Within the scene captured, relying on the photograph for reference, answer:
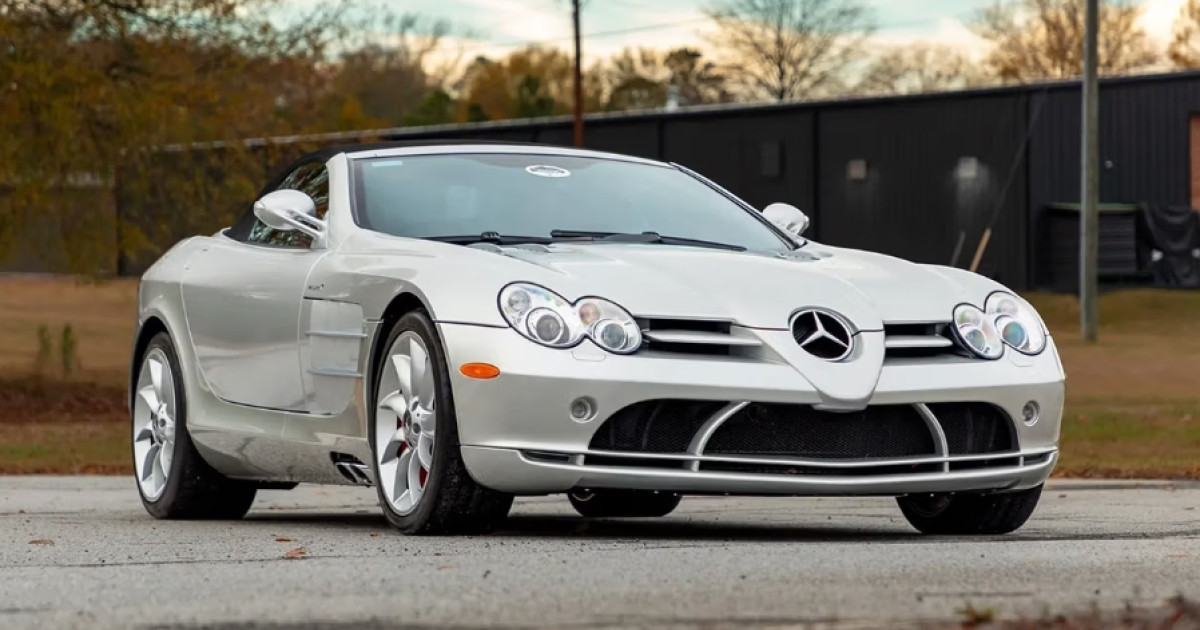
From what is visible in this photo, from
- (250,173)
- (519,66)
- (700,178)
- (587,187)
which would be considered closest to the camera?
(587,187)

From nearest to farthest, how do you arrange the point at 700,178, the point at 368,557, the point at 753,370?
the point at 368,557 < the point at 753,370 < the point at 700,178

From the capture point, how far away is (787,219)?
858 cm

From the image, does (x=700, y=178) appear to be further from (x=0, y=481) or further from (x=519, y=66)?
(x=519, y=66)

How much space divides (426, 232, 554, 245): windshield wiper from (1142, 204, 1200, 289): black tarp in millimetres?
36448

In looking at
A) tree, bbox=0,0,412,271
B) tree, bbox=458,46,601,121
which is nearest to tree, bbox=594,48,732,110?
tree, bbox=458,46,601,121

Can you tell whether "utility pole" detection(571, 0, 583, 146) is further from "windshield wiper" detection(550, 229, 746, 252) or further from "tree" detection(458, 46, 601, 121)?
"tree" detection(458, 46, 601, 121)

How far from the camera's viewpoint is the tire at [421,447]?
22.0 ft

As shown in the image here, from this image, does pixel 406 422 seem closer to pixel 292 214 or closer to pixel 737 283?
pixel 737 283

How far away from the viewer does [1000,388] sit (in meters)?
6.99

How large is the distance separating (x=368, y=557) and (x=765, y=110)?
4326 centimetres

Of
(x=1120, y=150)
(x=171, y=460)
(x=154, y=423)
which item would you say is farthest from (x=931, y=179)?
(x=171, y=460)

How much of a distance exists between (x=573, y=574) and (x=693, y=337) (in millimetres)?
1374

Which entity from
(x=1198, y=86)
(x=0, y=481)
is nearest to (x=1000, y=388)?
(x=0, y=481)

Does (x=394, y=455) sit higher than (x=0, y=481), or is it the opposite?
(x=394, y=455)
